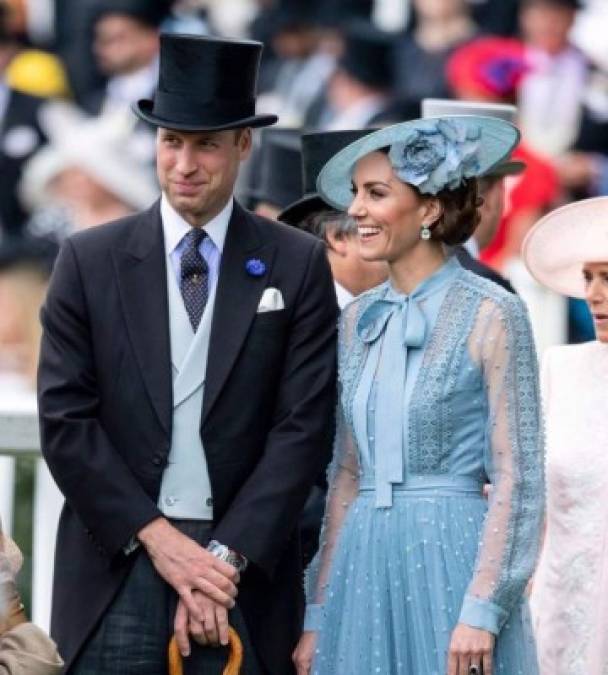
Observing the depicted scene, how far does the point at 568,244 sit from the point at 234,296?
4.83 ft

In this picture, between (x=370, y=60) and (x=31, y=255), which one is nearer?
(x=31, y=255)

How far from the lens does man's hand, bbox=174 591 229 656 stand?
21.4ft

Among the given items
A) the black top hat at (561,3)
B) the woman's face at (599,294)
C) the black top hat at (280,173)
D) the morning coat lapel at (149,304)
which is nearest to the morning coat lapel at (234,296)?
the morning coat lapel at (149,304)

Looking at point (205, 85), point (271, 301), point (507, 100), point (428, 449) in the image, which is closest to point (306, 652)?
point (428, 449)

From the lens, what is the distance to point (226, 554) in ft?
21.5

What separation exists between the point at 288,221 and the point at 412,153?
5.00 ft

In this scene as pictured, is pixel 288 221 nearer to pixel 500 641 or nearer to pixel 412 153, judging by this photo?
pixel 412 153

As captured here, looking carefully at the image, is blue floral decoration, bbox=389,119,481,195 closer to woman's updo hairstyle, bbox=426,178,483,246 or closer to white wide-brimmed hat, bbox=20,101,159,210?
→ woman's updo hairstyle, bbox=426,178,483,246

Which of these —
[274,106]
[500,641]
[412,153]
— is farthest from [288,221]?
[274,106]

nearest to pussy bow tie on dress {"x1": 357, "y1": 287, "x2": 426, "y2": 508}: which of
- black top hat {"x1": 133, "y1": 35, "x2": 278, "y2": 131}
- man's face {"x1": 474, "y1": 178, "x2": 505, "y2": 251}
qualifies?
black top hat {"x1": 133, "y1": 35, "x2": 278, "y2": 131}

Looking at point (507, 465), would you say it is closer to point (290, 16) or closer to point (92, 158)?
point (92, 158)

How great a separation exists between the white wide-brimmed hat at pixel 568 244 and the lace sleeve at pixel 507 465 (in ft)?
3.83

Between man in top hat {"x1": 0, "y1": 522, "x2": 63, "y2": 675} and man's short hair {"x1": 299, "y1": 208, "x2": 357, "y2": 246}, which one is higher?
man's short hair {"x1": 299, "y1": 208, "x2": 357, "y2": 246}

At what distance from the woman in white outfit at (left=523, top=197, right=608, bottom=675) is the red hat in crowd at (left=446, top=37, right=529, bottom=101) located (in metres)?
5.98
